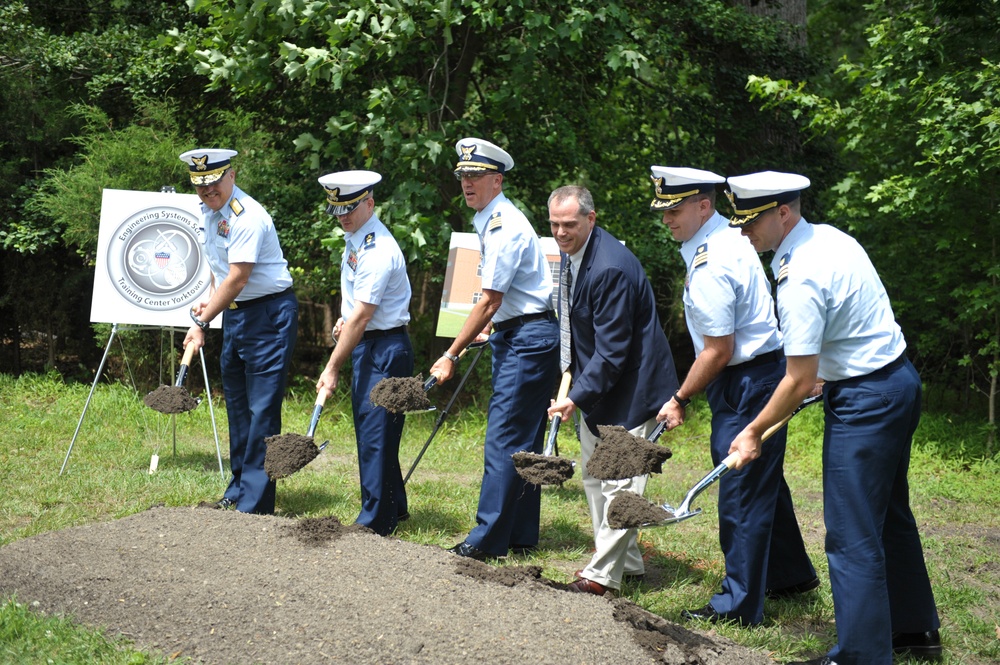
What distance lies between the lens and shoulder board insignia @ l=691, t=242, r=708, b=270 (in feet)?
14.5

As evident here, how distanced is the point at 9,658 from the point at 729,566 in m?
3.08

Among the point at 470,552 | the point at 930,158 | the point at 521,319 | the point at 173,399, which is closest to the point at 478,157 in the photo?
the point at 521,319

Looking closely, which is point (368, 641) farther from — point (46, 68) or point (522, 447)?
point (46, 68)

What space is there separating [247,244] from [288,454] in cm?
137

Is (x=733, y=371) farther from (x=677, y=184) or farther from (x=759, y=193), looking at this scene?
(x=759, y=193)

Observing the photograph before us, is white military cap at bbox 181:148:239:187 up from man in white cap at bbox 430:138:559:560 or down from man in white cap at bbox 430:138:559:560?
up

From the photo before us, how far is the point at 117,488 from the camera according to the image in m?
6.97

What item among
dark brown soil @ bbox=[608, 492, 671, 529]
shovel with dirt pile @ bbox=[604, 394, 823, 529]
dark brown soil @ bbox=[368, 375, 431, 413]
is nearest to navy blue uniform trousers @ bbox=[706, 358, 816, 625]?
shovel with dirt pile @ bbox=[604, 394, 823, 529]

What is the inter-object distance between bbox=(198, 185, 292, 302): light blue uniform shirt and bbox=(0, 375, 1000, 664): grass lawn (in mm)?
1488

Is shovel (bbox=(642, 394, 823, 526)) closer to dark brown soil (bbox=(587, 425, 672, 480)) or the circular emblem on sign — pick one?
dark brown soil (bbox=(587, 425, 672, 480))

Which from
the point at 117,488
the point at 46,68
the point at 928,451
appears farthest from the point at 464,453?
the point at 46,68

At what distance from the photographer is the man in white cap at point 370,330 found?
18.6 ft

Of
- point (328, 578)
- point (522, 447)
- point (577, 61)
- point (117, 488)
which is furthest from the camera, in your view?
point (577, 61)

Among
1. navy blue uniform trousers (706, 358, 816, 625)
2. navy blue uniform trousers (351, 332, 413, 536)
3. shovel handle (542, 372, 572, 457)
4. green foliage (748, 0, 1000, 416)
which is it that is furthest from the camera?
green foliage (748, 0, 1000, 416)
